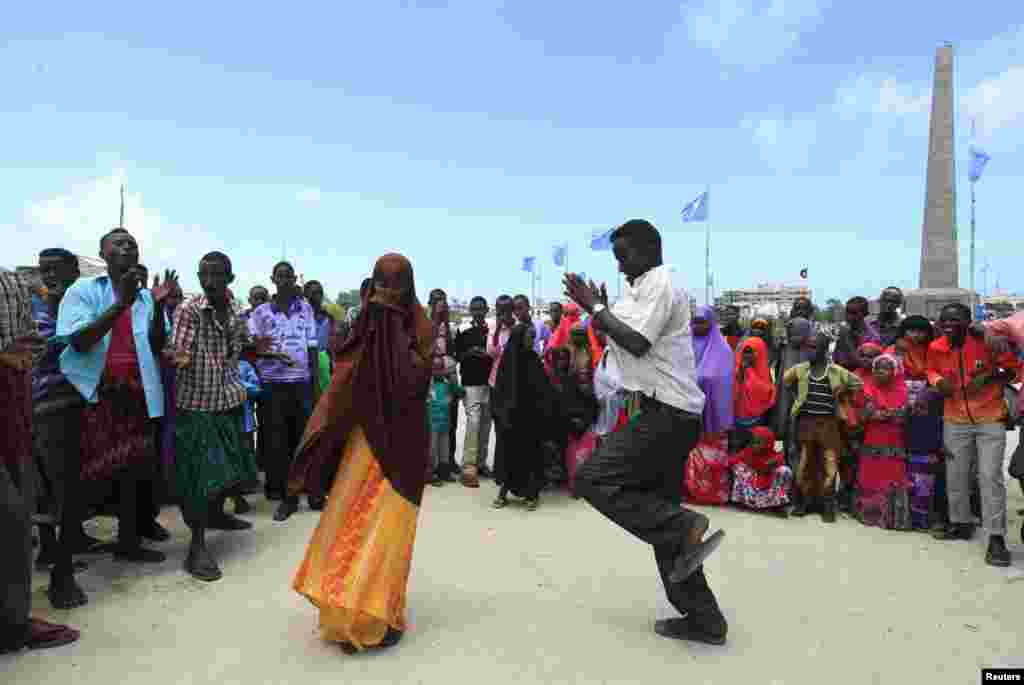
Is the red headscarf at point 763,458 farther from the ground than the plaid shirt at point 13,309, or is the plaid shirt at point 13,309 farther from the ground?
the plaid shirt at point 13,309

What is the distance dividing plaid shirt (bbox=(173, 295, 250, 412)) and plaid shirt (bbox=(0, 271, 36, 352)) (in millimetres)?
910

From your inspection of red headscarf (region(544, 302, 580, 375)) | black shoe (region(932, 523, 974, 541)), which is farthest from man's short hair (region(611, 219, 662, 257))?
black shoe (region(932, 523, 974, 541))

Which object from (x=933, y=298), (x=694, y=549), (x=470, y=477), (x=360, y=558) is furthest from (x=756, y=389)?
(x=933, y=298)

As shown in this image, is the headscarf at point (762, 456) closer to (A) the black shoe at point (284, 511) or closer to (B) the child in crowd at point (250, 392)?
(A) the black shoe at point (284, 511)

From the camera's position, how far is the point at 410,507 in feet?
11.0

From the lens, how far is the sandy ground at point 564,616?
3080 millimetres

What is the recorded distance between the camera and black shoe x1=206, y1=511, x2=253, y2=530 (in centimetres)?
524

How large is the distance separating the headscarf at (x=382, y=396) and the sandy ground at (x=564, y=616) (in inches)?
30.6

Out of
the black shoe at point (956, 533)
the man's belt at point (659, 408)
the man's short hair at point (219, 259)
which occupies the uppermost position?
the man's short hair at point (219, 259)

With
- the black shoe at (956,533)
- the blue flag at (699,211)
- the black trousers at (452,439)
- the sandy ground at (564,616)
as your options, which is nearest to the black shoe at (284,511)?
the sandy ground at (564,616)

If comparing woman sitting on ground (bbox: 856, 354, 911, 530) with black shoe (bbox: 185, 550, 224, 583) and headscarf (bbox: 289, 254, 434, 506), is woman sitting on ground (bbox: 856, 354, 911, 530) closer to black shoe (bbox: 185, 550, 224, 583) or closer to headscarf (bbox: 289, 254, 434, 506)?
headscarf (bbox: 289, 254, 434, 506)

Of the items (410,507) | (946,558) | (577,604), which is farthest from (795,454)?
(410,507)

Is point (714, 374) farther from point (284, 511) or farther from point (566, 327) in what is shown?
point (284, 511)

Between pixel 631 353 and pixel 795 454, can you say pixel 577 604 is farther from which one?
pixel 795 454
